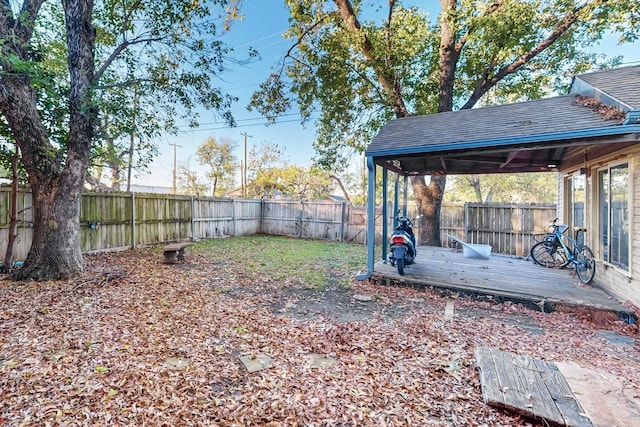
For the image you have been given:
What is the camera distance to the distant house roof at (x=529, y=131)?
364 centimetres

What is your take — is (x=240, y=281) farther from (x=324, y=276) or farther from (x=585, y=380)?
(x=585, y=380)

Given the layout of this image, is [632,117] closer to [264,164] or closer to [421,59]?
[421,59]

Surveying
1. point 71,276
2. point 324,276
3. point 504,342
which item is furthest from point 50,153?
point 504,342

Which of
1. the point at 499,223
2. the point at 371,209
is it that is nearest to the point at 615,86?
the point at 371,209

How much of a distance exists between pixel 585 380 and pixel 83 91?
23.9 ft

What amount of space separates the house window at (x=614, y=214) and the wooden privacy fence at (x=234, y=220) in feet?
13.6

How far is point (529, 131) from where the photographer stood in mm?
4078

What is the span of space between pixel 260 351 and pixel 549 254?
6.19 metres

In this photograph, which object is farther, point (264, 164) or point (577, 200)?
point (264, 164)

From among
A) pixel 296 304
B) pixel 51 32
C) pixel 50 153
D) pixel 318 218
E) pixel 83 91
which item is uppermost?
pixel 51 32

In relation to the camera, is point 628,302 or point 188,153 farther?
point 188,153

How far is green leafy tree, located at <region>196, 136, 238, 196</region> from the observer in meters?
19.2

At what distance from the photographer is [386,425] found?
180cm

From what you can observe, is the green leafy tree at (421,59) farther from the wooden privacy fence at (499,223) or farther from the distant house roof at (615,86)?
the distant house roof at (615,86)
